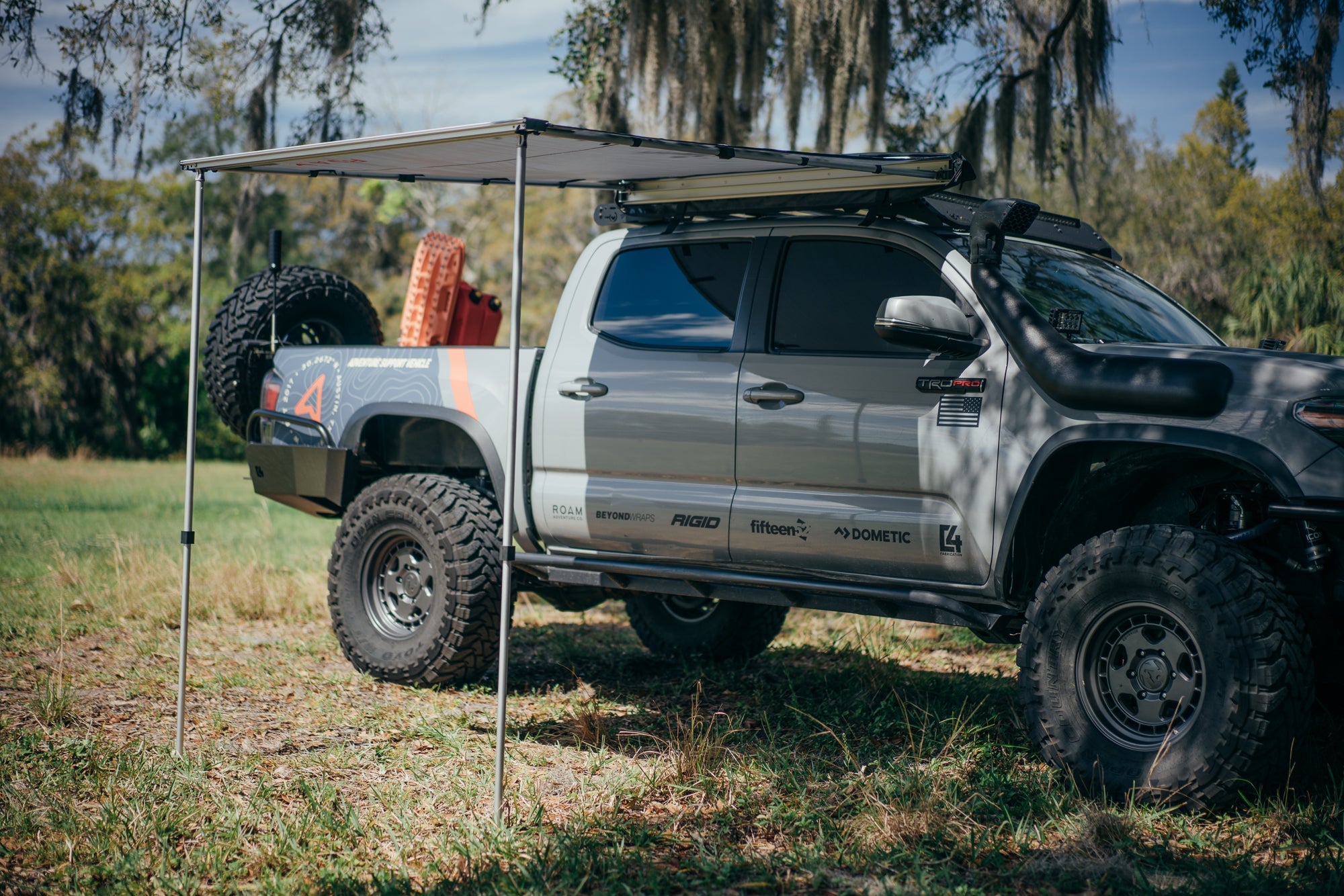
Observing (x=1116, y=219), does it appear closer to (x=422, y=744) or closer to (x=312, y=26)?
(x=312, y=26)

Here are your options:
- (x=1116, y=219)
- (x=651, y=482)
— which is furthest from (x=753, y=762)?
(x=1116, y=219)

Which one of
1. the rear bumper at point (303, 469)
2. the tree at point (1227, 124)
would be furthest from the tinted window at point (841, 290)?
the tree at point (1227, 124)

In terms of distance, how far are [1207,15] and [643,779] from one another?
8033 mm

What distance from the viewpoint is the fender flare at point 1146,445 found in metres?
3.81

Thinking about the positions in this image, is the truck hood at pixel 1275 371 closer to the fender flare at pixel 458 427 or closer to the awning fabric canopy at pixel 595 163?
the awning fabric canopy at pixel 595 163

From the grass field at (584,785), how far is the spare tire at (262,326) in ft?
4.99

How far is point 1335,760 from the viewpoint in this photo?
463 centimetres

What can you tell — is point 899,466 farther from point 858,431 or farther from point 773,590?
point 773,590

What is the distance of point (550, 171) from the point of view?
538 cm

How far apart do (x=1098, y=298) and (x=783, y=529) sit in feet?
5.38

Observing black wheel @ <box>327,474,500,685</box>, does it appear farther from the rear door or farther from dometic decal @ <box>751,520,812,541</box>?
dometic decal @ <box>751,520,812,541</box>

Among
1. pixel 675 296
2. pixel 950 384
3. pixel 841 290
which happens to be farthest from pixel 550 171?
pixel 950 384

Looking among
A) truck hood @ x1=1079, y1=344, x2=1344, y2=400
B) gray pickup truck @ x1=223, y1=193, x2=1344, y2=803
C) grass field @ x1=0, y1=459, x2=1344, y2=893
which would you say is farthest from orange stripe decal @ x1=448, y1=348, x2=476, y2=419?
truck hood @ x1=1079, y1=344, x2=1344, y2=400

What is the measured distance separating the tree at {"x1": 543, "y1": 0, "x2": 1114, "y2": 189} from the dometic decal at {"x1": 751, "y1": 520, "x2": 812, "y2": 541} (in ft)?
17.9
